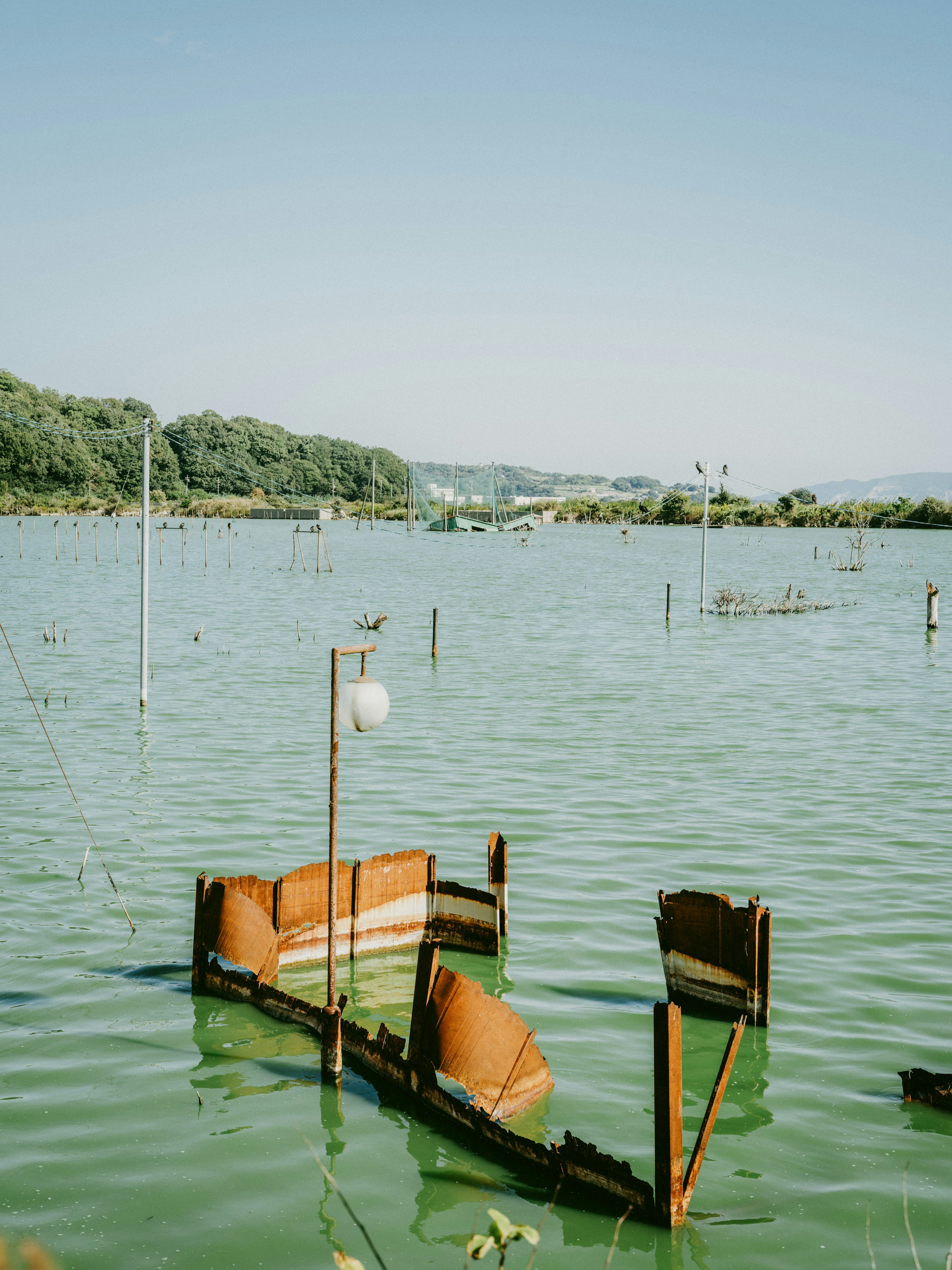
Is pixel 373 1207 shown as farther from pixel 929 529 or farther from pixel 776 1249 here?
pixel 929 529

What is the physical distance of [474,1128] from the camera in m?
7.59

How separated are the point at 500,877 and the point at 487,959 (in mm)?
801

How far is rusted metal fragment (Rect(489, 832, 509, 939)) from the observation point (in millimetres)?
11023

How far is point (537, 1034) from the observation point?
31.2ft

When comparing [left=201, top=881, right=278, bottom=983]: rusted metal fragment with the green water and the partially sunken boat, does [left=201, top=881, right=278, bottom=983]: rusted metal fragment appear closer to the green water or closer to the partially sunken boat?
the green water

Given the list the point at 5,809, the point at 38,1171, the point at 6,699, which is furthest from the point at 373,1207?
the point at 6,699

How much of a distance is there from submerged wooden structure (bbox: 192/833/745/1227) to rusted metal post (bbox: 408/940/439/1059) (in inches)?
0.4

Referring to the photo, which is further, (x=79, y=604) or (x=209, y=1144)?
(x=79, y=604)

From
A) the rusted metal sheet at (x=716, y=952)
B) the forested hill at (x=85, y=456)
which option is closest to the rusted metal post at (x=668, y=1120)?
the rusted metal sheet at (x=716, y=952)

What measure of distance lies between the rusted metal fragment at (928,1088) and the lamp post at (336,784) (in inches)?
165

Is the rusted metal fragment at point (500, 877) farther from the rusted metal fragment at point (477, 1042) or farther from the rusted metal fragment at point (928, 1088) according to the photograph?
the rusted metal fragment at point (928, 1088)

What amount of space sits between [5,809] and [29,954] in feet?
18.2

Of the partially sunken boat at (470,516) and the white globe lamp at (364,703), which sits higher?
the partially sunken boat at (470,516)

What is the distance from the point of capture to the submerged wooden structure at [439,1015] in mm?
6684
